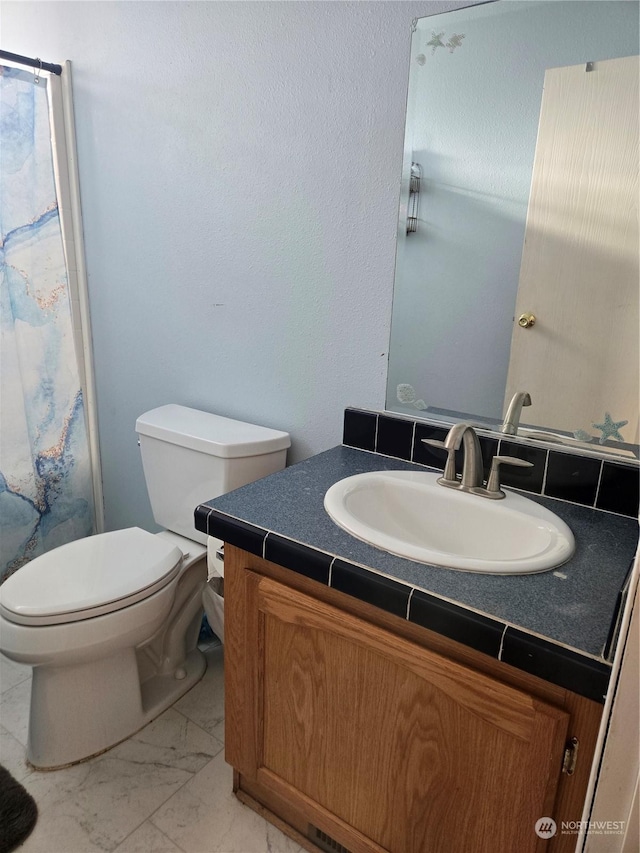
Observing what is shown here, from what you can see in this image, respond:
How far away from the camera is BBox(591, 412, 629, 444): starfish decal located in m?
1.12

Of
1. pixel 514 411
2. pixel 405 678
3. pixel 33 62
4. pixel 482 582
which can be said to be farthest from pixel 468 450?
pixel 33 62

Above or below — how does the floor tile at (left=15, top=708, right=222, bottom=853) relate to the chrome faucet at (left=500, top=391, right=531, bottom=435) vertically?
below

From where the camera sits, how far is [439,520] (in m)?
1.19

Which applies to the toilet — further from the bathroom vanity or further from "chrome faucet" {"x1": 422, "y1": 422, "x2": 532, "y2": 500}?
"chrome faucet" {"x1": 422, "y1": 422, "x2": 532, "y2": 500}

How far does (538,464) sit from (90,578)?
3.59ft

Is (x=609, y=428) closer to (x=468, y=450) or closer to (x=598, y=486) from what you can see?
(x=598, y=486)

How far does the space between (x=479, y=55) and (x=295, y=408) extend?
91cm

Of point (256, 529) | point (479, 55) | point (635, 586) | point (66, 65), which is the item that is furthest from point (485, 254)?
point (66, 65)

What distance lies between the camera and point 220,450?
1.50 meters

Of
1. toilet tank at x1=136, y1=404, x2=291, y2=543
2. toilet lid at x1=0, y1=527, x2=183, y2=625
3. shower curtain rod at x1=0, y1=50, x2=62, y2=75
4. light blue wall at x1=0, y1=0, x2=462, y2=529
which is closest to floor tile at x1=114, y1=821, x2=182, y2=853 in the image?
toilet lid at x1=0, y1=527, x2=183, y2=625

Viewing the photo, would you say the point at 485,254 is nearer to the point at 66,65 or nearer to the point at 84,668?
the point at 84,668

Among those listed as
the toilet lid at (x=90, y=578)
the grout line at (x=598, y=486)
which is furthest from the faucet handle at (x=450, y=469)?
the toilet lid at (x=90, y=578)

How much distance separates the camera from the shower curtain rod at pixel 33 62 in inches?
67.9

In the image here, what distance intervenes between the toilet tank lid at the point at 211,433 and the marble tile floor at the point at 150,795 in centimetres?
76
